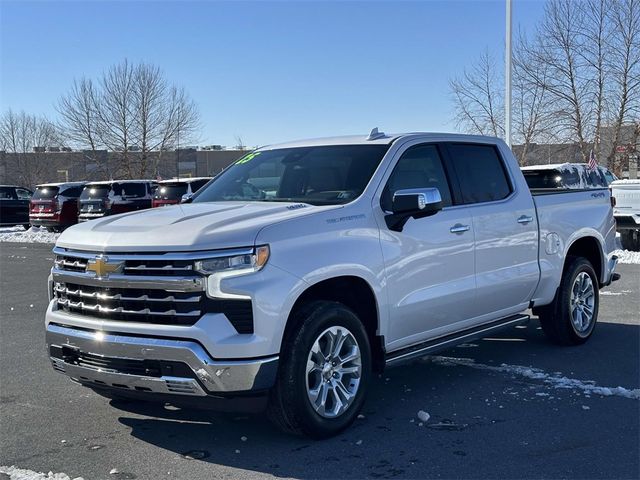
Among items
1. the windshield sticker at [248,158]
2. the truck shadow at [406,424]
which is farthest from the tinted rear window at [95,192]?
the truck shadow at [406,424]

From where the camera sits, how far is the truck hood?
4.15 meters

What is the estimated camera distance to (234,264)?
4113 millimetres

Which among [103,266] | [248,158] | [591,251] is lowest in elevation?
[591,251]

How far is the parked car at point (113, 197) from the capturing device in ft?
76.1

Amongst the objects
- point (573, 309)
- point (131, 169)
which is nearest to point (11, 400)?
point (573, 309)

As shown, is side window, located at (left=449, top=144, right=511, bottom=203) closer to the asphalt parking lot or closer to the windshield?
the windshield

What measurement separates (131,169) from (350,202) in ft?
140

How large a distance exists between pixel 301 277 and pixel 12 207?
88.0 ft

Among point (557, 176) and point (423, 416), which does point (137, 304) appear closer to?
point (423, 416)

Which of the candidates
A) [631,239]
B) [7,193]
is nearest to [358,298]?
[631,239]

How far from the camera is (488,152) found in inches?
A: 254

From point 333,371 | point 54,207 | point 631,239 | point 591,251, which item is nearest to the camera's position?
point 333,371

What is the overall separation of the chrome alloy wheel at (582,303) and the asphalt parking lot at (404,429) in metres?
0.37

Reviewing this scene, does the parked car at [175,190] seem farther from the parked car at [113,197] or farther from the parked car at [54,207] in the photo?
the parked car at [54,207]
